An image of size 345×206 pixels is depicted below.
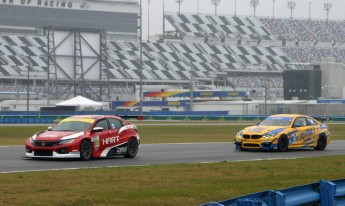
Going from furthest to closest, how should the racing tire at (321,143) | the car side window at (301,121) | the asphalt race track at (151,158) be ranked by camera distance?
the racing tire at (321,143)
the car side window at (301,121)
the asphalt race track at (151,158)

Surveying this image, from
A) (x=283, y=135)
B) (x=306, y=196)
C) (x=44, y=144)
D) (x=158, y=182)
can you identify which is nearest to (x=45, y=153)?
(x=44, y=144)

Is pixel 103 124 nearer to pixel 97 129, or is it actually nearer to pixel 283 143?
pixel 97 129

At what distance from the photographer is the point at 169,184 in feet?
53.1

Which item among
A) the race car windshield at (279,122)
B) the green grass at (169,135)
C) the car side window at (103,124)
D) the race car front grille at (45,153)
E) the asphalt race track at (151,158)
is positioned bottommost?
the green grass at (169,135)

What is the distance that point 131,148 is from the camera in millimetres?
24531

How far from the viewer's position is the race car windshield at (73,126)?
23.4m

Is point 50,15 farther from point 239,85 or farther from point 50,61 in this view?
point 50,61

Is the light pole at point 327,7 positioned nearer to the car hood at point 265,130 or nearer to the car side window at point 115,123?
the car hood at point 265,130

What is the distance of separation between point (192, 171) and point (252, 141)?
9171 mm

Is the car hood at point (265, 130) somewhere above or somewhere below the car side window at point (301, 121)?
below

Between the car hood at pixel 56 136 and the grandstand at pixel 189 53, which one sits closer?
the car hood at pixel 56 136

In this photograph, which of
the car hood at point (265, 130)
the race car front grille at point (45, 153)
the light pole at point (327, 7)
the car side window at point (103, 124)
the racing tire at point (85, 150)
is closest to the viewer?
the race car front grille at point (45, 153)

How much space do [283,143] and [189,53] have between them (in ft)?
409

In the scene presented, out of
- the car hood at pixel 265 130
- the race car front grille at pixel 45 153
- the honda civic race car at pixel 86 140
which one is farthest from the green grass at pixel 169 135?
the race car front grille at pixel 45 153
